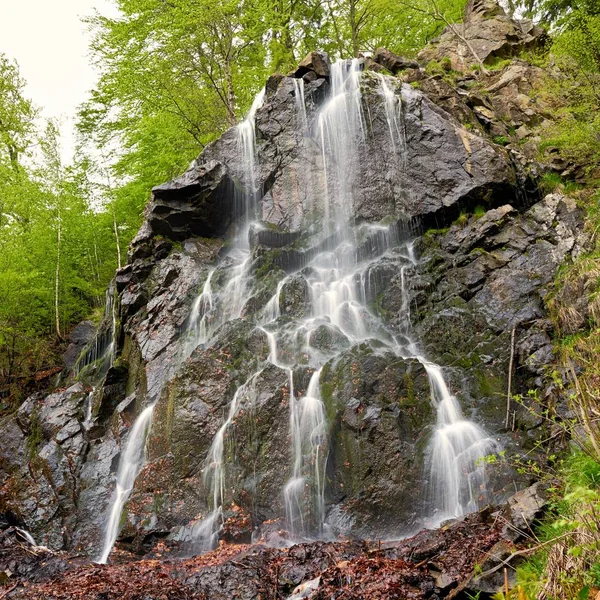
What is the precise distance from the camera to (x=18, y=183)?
17031mm

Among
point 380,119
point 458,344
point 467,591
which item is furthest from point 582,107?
point 467,591

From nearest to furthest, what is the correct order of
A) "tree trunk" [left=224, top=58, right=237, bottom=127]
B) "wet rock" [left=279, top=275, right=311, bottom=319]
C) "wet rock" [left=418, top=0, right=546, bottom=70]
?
1. "wet rock" [left=279, top=275, right=311, bottom=319]
2. "tree trunk" [left=224, top=58, right=237, bottom=127]
3. "wet rock" [left=418, top=0, right=546, bottom=70]

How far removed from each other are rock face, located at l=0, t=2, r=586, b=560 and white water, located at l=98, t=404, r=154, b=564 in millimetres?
231

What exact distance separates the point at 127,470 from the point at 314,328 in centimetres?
468

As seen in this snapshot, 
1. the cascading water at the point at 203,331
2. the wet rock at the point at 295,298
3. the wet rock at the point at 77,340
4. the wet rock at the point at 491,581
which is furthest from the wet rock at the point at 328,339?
the wet rock at the point at 77,340

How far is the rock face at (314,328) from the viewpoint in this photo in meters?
7.89

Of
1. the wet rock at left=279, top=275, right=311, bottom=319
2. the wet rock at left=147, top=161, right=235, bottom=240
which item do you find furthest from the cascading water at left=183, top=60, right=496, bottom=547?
the wet rock at left=147, top=161, right=235, bottom=240

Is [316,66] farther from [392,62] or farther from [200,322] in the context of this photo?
[200,322]

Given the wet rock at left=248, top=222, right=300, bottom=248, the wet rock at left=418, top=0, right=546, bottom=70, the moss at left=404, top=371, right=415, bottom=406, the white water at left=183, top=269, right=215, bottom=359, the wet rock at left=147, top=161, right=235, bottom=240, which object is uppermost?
the wet rock at left=418, top=0, right=546, bottom=70

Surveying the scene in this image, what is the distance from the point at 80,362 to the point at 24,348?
234 centimetres

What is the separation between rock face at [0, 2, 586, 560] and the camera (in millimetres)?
7895

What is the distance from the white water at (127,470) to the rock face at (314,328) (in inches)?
9.1

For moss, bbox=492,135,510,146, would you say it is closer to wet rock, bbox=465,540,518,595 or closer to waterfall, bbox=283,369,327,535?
waterfall, bbox=283,369,327,535

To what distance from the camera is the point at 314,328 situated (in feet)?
32.7
